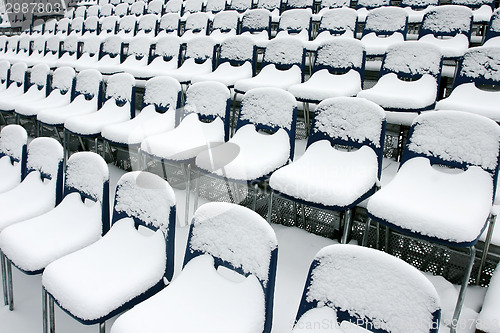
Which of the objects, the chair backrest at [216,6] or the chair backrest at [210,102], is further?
the chair backrest at [216,6]

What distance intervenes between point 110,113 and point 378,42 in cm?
254

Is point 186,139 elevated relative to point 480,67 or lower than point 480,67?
lower

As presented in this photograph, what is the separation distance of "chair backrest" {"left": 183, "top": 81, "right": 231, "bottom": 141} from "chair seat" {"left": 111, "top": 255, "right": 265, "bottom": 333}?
1.38 meters

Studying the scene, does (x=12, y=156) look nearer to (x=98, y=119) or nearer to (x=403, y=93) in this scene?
(x=98, y=119)

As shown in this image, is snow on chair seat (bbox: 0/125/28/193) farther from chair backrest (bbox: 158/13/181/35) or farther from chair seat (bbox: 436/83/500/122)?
chair backrest (bbox: 158/13/181/35)

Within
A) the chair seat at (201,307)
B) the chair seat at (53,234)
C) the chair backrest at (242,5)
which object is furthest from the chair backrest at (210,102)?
the chair backrest at (242,5)

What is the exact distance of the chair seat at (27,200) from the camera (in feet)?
7.31

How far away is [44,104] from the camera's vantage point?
4047 millimetres

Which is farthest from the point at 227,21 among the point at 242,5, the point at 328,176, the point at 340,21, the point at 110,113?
the point at 328,176

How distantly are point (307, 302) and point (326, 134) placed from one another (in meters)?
1.25

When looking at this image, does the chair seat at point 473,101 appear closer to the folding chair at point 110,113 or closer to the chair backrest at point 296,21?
the chair backrest at point 296,21

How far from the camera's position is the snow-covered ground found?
5.55 ft

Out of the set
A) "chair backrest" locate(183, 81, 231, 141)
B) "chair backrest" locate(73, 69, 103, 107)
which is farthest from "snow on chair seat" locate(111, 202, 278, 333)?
"chair backrest" locate(73, 69, 103, 107)

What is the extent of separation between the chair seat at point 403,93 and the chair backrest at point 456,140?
511 mm
